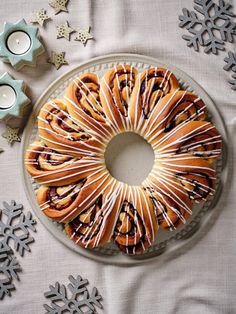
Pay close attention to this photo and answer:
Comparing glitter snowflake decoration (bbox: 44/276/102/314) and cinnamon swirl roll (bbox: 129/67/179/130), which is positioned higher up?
cinnamon swirl roll (bbox: 129/67/179/130)

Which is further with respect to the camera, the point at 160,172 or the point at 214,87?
the point at 214,87

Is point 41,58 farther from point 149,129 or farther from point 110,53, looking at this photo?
point 149,129

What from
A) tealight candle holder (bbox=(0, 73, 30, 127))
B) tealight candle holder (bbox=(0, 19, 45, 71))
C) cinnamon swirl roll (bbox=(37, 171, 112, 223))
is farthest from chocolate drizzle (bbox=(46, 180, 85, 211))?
tealight candle holder (bbox=(0, 19, 45, 71))

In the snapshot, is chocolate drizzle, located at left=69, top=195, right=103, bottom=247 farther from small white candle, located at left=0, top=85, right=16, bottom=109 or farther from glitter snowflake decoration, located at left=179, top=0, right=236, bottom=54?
glitter snowflake decoration, located at left=179, top=0, right=236, bottom=54


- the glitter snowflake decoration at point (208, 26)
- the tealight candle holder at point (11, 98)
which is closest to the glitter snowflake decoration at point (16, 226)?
the tealight candle holder at point (11, 98)

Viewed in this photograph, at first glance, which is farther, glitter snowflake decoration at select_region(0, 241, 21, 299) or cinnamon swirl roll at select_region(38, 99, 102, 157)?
glitter snowflake decoration at select_region(0, 241, 21, 299)

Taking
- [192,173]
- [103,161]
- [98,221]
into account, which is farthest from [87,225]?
[192,173]

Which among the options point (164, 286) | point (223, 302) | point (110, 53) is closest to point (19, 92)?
point (110, 53)
